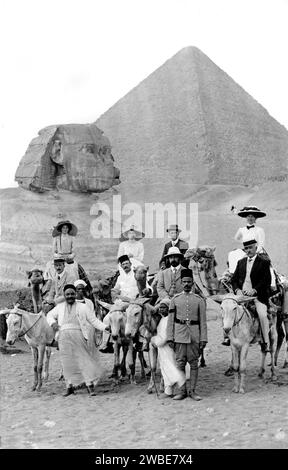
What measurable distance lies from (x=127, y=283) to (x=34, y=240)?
17.3ft

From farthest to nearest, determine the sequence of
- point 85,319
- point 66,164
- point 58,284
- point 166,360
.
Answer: point 66,164 → point 58,284 → point 85,319 → point 166,360

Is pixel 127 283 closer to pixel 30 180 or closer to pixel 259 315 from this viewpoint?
pixel 259 315

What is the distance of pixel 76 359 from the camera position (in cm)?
841

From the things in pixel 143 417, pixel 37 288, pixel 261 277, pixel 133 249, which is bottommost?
pixel 143 417

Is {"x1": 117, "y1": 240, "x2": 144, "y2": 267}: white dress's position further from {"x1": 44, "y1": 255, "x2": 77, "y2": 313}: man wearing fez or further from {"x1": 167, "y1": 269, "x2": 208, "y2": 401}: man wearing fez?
{"x1": 167, "y1": 269, "x2": 208, "y2": 401}: man wearing fez

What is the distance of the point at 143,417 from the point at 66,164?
779 centimetres

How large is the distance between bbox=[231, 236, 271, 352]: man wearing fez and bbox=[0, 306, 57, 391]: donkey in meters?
2.31

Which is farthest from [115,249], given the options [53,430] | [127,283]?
[53,430]

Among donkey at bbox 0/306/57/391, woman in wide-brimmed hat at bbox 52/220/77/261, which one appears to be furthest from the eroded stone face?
donkey at bbox 0/306/57/391

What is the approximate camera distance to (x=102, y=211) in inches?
588

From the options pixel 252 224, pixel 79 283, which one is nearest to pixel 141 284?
pixel 79 283

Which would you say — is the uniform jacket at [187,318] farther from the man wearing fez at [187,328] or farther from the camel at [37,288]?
the camel at [37,288]

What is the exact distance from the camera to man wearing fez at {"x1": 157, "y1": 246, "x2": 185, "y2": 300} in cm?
872

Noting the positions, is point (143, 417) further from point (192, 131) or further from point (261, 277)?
point (192, 131)
